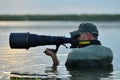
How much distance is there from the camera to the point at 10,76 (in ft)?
54.1

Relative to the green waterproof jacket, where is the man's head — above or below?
above

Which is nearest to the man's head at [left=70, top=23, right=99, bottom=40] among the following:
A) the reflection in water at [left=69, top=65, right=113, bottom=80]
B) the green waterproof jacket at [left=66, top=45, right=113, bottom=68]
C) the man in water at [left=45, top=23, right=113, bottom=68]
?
the man in water at [left=45, top=23, right=113, bottom=68]

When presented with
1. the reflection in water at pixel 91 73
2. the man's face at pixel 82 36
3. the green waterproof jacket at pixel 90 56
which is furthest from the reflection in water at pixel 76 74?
the man's face at pixel 82 36

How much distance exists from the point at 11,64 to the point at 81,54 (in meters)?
3.30

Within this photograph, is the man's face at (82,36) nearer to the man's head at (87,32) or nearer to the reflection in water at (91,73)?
the man's head at (87,32)

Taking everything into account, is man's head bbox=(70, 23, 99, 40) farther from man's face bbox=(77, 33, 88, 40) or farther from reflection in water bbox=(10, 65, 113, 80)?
reflection in water bbox=(10, 65, 113, 80)

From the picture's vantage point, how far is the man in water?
58.7ft

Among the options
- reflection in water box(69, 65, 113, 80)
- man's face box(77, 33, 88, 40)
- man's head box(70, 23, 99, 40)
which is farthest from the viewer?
man's head box(70, 23, 99, 40)

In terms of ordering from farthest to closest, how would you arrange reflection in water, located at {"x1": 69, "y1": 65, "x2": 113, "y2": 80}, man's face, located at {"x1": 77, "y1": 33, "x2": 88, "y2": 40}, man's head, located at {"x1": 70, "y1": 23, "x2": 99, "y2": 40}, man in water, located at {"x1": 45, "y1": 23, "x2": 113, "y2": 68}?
man in water, located at {"x1": 45, "y1": 23, "x2": 113, "y2": 68} → man's head, located at {"x1": 70, "y1": 23, "x2": 99, "y2": 40} → man's face, located at {"x1": 77, "y1": 33, "x2": 88, "y2": 40} → reflection in water, located at {"x1": 69, "y1": 65, "x2": 113, "y2": 80}

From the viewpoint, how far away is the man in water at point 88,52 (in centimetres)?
1791

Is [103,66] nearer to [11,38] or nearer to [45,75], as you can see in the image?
[45,75]

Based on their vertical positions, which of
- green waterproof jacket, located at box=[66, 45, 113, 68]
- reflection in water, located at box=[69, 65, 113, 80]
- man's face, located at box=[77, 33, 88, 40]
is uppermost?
man's face, located at box=[77, 33, 88, 40]

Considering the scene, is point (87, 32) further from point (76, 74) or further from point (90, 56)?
point (76, 74)

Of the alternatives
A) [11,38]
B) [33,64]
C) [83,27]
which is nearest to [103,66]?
[83,27]
